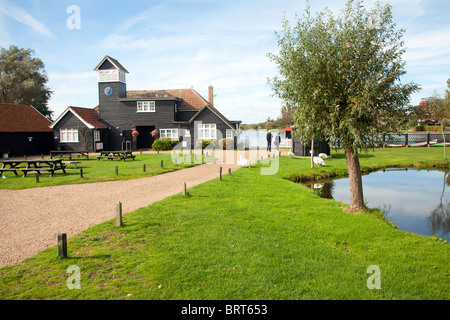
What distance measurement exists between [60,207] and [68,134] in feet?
94.7

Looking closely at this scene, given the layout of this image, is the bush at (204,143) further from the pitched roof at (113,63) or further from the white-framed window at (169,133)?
the pitched roof at (113,63)

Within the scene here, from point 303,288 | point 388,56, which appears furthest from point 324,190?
point 303,288

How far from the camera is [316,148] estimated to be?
89.7ft

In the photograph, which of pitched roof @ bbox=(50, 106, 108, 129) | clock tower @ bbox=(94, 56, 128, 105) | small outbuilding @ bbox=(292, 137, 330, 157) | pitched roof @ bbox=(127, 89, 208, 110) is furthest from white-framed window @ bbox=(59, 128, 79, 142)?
small outbuilding @ bbox=(292, 137, 330, 157)

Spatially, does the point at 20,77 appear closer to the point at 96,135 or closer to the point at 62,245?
the point at 96,135

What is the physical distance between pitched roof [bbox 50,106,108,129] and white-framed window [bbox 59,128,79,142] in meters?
1.28

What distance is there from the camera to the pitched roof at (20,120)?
31.3 metres

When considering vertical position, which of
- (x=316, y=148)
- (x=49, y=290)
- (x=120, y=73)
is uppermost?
(x=120, y=73)

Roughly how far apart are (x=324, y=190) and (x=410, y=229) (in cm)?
590

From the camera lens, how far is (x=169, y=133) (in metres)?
38.1

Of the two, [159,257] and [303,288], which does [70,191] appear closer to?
[159,257]

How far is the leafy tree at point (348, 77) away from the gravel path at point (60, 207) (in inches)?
262

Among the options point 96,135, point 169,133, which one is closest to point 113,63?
point 96,135

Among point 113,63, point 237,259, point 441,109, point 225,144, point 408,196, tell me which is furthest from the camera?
point 113,63
